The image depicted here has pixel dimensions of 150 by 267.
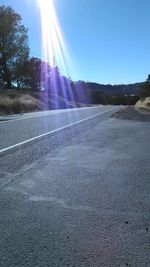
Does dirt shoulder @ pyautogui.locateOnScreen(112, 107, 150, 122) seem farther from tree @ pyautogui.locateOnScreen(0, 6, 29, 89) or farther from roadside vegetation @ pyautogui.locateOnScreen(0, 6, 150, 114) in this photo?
tree @ pyautogui.locateOnScreen(0, 6, 29, 89)

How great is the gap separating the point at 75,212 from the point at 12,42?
184 feet

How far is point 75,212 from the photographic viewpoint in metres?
5.31

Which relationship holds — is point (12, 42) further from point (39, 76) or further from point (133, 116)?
point (133, 116)

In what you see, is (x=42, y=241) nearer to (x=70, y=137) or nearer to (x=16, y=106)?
(x=70, y=137)

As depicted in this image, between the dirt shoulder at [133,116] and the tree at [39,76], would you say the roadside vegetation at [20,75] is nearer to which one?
the tree at [39,76]

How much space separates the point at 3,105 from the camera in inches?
1528

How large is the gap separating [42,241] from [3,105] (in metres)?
35.3

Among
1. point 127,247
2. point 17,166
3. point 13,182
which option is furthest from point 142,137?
point 127,247

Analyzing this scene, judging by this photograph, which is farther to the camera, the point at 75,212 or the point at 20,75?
the point at 20,75

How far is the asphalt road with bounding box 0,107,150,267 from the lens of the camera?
3990mm

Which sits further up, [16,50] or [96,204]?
[16,50]

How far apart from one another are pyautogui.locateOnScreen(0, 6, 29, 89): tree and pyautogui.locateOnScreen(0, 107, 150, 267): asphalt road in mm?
51166

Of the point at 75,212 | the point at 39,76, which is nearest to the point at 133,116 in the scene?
the point at 75,212

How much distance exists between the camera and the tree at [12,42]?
190 feet
